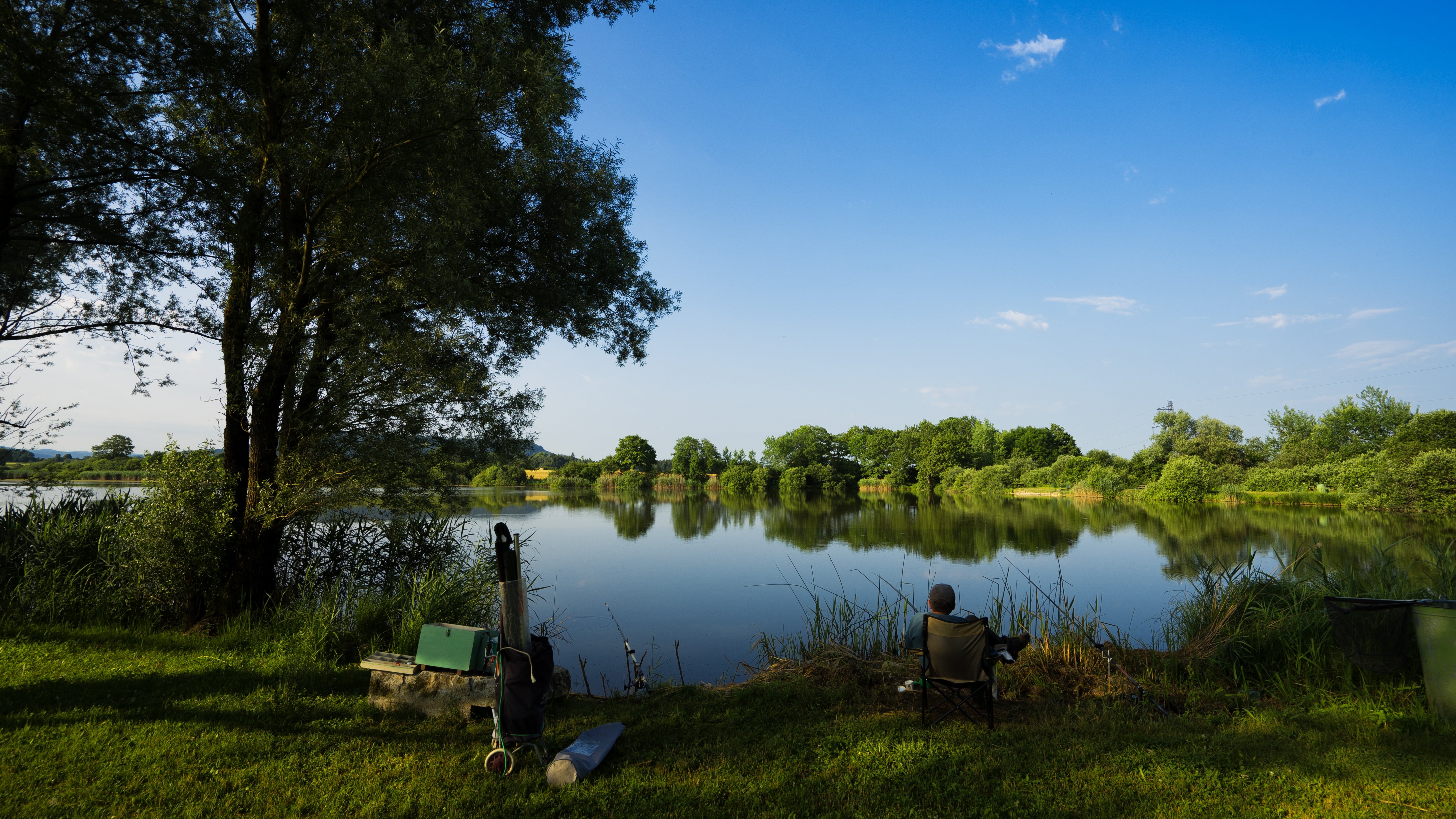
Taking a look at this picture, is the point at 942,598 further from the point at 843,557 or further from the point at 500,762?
the point at 843,557

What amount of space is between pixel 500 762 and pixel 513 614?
0.88 metres

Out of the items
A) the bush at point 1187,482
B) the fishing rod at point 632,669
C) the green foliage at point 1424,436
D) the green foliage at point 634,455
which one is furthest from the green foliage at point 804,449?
the fishing rod at point 632,669

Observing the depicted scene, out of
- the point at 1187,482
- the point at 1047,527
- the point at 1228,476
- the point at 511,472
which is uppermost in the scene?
the point at 511,472

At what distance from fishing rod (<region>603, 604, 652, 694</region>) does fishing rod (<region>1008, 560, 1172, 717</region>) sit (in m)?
3.95

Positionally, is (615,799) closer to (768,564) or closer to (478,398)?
(478,398)

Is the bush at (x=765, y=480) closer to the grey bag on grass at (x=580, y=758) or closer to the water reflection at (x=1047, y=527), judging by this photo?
the water reflection at (x=1047, y=527)

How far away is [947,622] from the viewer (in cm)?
449

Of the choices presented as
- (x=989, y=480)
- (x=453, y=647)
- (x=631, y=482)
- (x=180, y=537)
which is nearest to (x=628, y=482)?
(x=631, y=482)

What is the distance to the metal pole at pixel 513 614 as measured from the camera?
3.72 m

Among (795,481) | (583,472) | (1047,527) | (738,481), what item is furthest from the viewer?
(583,472)

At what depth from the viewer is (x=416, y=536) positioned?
8.77 m

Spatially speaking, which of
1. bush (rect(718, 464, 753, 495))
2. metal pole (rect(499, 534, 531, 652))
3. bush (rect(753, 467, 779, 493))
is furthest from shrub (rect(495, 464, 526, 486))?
bush (rect(753, 467, 779, 493))

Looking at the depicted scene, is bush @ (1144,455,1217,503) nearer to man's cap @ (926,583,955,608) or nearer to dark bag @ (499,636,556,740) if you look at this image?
man's cap @ (926,583,955,608)

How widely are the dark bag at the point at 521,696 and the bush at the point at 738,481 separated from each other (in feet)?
205
